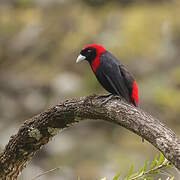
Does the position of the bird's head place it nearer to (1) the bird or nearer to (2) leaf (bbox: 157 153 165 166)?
(1) the bird

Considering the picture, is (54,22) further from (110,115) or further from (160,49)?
(110,115)

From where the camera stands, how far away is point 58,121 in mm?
2756

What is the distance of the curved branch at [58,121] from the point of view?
8.32ft

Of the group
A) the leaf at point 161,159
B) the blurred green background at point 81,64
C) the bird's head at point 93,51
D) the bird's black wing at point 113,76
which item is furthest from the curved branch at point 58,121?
the blurred green background at point 81,64

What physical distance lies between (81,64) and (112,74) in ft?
20.5

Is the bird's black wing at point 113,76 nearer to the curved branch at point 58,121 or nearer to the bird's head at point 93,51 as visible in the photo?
the bird's head at point 93,51

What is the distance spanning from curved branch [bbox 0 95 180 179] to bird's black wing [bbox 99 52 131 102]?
38 cm

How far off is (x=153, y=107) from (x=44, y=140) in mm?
6040

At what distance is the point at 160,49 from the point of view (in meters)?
9.48

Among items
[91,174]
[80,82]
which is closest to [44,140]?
[91,174]

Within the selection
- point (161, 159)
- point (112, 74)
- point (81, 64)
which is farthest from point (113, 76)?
point (81, 64)

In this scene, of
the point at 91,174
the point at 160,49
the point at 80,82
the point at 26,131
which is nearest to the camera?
the point at 26,131

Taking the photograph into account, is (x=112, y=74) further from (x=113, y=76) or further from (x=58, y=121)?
(x=58, y=121)

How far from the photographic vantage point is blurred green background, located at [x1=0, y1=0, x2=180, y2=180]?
859cm
